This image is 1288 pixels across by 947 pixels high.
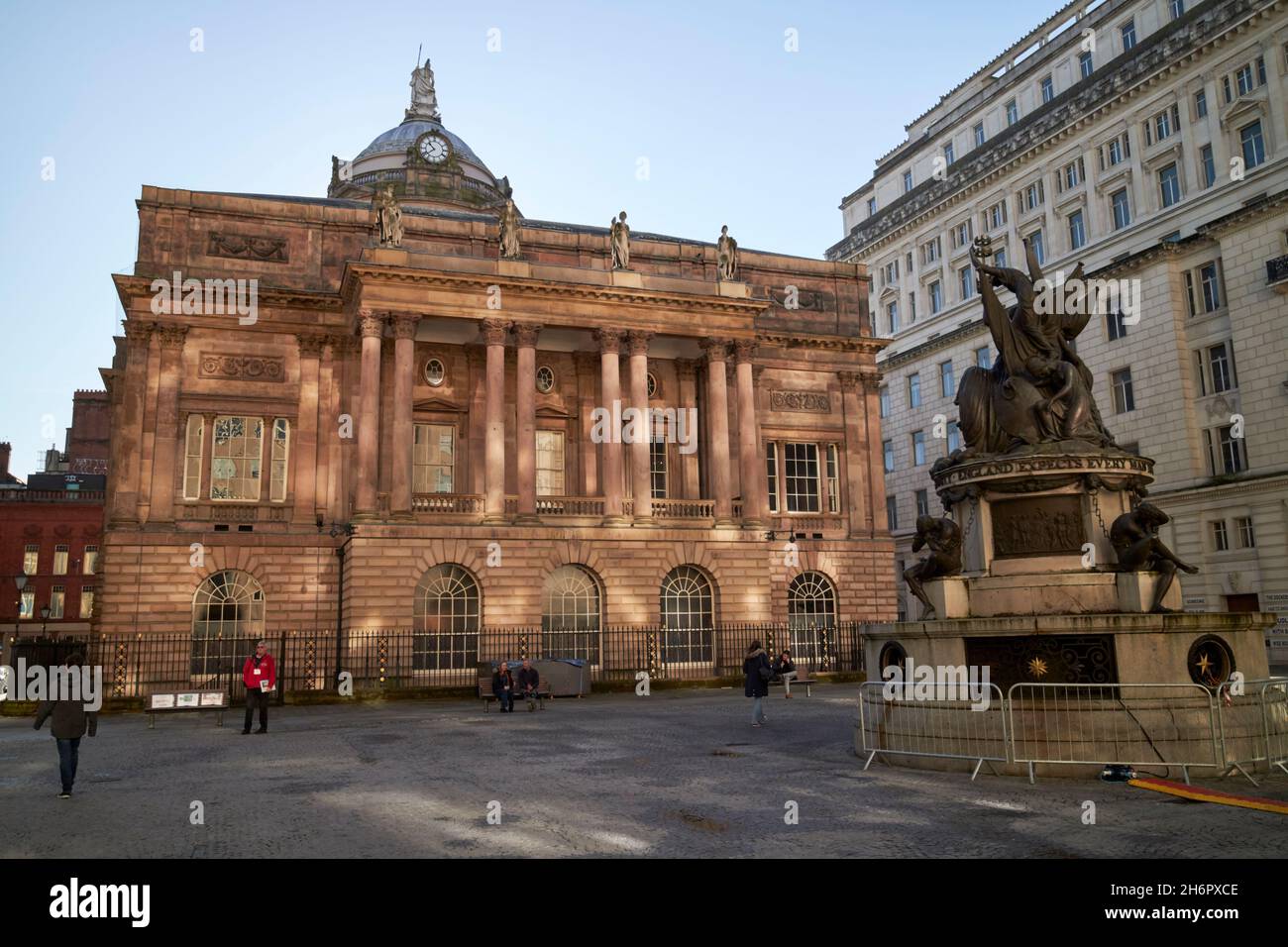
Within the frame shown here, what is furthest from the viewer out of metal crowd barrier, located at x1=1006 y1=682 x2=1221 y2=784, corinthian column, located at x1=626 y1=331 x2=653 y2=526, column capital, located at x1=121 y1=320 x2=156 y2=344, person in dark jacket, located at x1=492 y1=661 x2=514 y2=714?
corinthian column, located at x1=626 y1=331 x2=653 y2=526

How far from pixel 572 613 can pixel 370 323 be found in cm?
1258

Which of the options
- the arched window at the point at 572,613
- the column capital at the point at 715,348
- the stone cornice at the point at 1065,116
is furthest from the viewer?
the stone cornice at the point at 1065,116

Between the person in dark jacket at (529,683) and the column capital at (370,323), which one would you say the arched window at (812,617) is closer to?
the person in dark jacket at (529,683)

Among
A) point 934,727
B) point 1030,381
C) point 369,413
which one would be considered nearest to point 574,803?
point 934,727

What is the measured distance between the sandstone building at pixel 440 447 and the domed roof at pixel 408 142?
1276 centimetres

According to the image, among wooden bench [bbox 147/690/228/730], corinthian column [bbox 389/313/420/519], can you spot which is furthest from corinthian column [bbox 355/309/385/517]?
wooden bench [bbox 147/690/228/730]

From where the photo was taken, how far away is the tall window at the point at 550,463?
3862 cm

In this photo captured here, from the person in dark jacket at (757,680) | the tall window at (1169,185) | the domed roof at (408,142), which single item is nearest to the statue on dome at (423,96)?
the domed roof at (408,142)

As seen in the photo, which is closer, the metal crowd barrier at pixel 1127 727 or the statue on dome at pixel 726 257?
the metal crowd barrier at pixel 1127 727

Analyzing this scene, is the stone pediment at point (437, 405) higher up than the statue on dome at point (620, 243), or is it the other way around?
the statue on dome at point (620, 243)

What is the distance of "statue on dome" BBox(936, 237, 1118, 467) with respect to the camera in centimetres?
1297

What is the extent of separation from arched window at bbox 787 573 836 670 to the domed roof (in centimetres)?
2888

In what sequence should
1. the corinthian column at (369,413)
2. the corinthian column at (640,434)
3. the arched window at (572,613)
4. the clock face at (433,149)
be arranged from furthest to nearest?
the clock face at (433,149) < the corinthian column at (640,434) < the arched window at (572,613) < the corinthian column at (369,413)

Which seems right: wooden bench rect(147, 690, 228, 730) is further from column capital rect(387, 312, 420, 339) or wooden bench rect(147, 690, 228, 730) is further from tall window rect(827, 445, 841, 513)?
tall window rect(827, 445, 841, 513)
